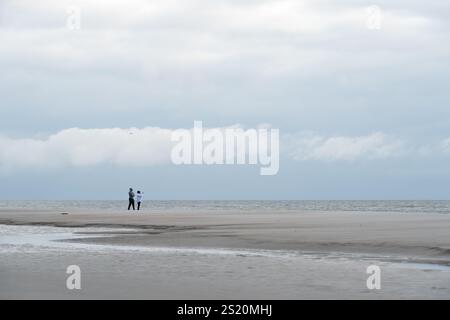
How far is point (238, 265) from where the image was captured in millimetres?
20016

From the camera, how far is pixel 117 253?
23.7 meters

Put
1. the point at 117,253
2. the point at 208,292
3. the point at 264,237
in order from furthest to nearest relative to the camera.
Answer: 1. the point at 264,237
2. the point at 117,253
3. the point at 208,292

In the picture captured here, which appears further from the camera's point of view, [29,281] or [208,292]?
[29,281]

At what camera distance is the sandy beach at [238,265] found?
15305 mm

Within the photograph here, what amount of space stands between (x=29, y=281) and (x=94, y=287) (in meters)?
1.83

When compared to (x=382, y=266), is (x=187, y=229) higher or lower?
higher

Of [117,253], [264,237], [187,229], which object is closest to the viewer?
[117,253]

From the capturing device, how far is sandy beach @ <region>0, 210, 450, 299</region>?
1530 cm
